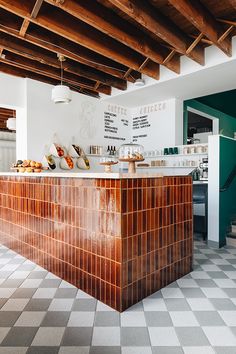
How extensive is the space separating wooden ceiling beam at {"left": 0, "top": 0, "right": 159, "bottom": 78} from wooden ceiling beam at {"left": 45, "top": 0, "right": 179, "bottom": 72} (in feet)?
1.11

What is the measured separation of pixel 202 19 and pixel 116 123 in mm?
3554

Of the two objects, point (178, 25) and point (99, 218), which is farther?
point (178, 25)

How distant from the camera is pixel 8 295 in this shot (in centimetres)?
238

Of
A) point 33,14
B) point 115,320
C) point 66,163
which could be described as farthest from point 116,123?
point 115,320

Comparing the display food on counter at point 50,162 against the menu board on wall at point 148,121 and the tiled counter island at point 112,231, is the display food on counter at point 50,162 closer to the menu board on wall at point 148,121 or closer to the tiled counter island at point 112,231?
the tiled counter island at point 112,231

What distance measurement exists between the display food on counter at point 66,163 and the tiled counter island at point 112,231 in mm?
1982

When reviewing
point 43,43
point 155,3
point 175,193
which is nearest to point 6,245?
point 175,193

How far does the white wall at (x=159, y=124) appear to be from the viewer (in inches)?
234

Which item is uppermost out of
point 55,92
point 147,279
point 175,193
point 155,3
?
point 155,3

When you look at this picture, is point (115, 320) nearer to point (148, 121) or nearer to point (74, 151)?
point (74, 151)

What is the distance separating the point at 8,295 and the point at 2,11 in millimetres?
3347

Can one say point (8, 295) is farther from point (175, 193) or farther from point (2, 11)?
point (2, 11)

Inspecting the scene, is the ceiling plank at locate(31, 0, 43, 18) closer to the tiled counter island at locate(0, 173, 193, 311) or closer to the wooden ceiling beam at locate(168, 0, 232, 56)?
the wooden ceiling beam at locate(168, 0, 232, 56)

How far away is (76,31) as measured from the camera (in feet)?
11.2
